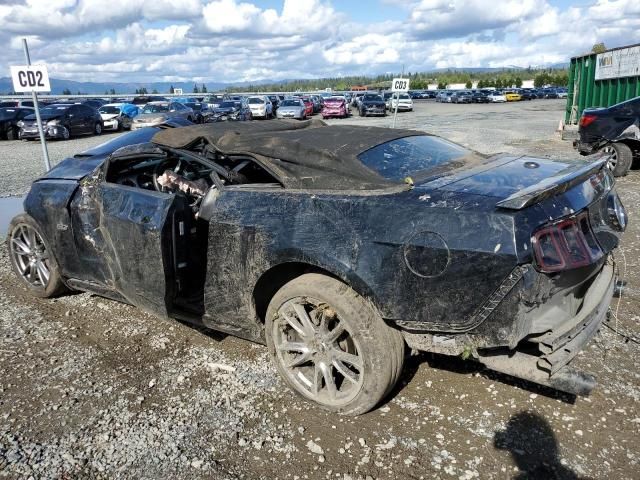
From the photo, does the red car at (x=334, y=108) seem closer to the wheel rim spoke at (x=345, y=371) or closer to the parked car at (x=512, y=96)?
the parked car at (x=512, y=96)

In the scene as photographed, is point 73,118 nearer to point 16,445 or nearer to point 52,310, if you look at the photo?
point 52,310

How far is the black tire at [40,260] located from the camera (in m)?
4.76

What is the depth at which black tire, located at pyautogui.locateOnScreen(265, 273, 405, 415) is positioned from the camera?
2834 millimetres

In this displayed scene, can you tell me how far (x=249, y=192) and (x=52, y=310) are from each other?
→ 2670mm

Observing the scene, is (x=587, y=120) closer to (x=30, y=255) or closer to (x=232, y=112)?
(x=30, y=255)

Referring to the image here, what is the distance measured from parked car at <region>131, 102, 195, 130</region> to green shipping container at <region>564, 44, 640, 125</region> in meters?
15.0

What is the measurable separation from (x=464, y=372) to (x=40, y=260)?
3.89 metres

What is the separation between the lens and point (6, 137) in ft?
79.4

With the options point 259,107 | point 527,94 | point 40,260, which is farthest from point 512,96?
point 40,260

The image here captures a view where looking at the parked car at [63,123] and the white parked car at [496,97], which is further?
the white parked car at [496,97]

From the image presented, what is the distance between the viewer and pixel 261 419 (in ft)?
10.3

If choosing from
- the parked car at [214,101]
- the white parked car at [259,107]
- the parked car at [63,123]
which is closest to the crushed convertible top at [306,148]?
the parked car at [63,123]

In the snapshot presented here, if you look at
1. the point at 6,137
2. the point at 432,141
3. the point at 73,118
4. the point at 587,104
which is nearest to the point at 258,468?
the point at 432,141

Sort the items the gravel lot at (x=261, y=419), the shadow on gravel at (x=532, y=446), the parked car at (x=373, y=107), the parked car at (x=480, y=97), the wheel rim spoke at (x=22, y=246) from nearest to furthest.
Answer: the shadow on gravel at (x=532, y=446)
the gravel lot at (x=261, y=419)
the wheel rim spoke at (x=22, y=246)
the parked car at (x=373, y=107)
the parked car at (x=480, y=97)
